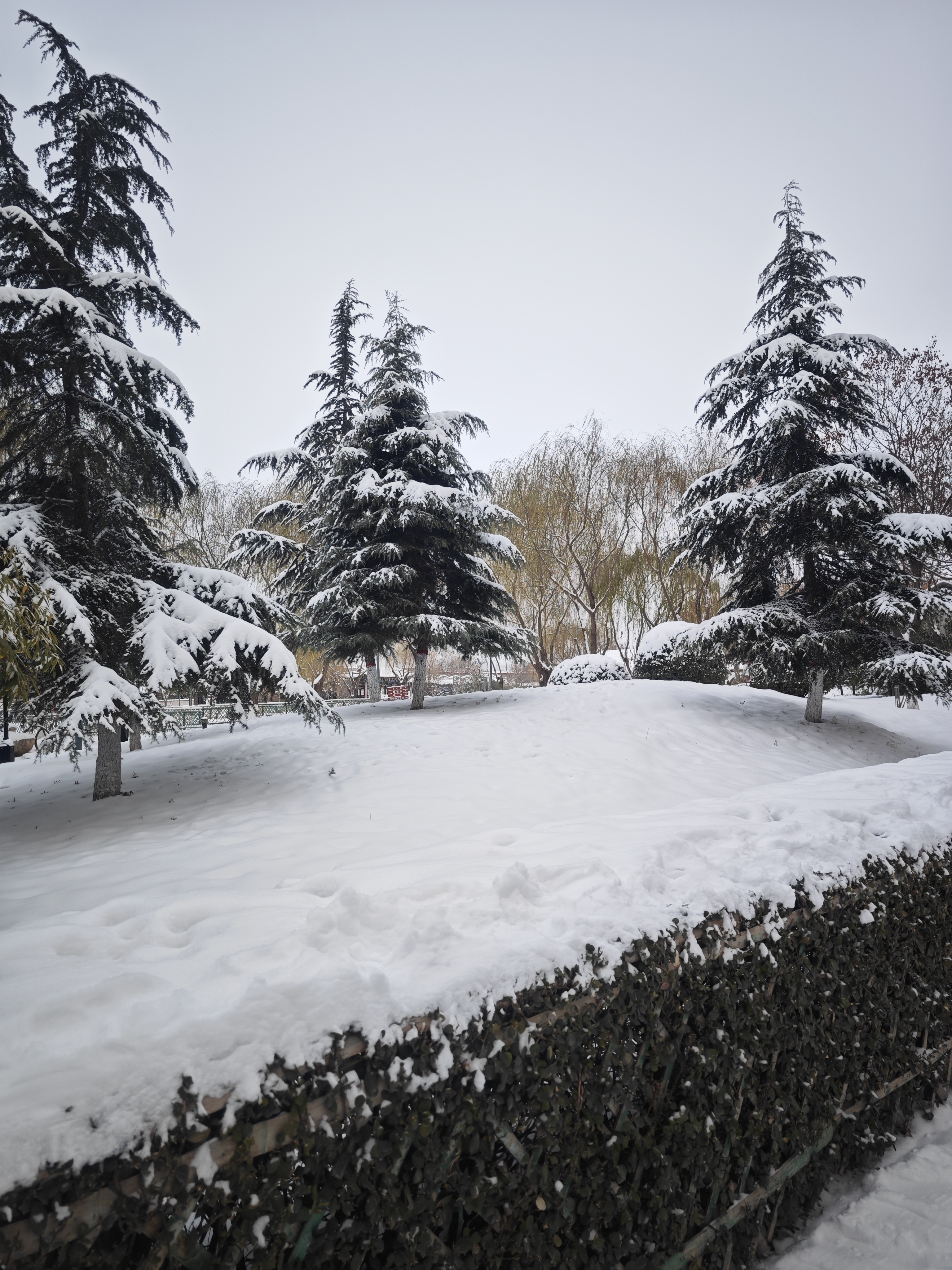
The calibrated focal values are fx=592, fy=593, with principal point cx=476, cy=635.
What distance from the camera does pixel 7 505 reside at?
6.05 m

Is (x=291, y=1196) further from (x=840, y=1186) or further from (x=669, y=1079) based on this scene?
(x=840, y=1186)

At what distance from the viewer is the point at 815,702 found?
37.4ft

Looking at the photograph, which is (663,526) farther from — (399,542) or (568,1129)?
(568,1129)

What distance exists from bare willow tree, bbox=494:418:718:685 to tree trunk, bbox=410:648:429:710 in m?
8.96

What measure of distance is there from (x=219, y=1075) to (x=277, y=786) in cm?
614

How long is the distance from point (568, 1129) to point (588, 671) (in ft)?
43.5

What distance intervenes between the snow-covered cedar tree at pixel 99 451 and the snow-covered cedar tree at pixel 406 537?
4.01 meters

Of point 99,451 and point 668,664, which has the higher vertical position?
point 99,451

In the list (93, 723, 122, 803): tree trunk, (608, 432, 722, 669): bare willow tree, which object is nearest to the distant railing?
(93, 723, 122, 803): tree trunk

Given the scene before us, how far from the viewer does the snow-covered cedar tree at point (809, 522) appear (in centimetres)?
1009

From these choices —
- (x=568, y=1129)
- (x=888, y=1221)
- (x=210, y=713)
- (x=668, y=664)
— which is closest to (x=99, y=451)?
(x=568, y=1129)

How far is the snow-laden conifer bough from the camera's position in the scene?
11.2 m

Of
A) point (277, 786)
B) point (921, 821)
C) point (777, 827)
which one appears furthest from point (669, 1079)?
point (277, 786)

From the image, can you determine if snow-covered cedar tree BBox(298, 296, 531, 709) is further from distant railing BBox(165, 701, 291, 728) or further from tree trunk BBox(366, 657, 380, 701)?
distant railing BBox(165, 701, 291, 728)
